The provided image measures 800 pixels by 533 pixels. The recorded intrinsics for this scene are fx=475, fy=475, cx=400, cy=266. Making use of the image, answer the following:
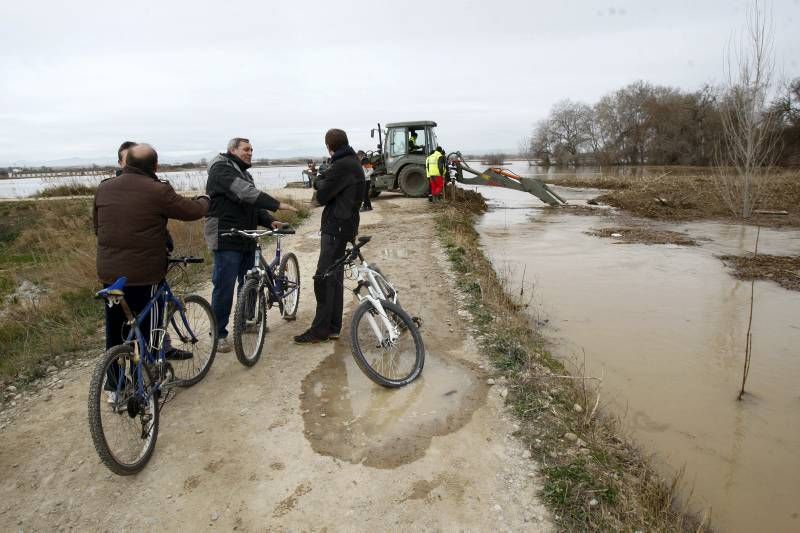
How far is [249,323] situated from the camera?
418 cm

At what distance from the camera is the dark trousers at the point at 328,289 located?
14.2ft

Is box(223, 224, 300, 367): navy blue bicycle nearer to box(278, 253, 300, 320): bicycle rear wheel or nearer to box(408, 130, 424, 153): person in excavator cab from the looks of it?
box(278, 253, 300, 320): bicycle rear wheel

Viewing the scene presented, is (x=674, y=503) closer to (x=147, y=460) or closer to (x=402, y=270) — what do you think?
(x=147, y=460)

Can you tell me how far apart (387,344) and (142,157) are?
222cm

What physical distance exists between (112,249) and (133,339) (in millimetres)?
598

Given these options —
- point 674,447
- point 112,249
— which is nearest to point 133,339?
point 112,249

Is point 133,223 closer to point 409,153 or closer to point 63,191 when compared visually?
point 409,153

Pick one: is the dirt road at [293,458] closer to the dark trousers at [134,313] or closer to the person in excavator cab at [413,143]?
the dark trousers at [134,313]

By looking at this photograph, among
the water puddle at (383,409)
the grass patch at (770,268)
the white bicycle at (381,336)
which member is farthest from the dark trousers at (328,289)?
the grass patch at (770,268)

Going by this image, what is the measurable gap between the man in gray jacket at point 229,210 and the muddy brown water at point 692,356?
340cm

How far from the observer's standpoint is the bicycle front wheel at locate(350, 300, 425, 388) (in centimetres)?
366

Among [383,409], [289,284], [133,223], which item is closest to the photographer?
[133,223]

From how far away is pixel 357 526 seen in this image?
2436 millimetres

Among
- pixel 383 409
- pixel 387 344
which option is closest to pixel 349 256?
pixel 387 344
